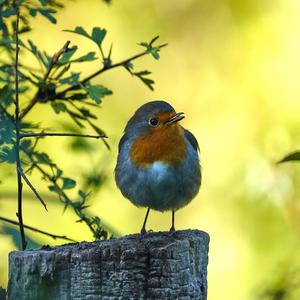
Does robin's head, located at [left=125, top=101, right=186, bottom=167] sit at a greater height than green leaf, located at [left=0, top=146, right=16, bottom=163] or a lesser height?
greater

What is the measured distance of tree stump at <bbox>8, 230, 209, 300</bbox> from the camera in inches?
118

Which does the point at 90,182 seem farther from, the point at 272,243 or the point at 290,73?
the point at 290,73

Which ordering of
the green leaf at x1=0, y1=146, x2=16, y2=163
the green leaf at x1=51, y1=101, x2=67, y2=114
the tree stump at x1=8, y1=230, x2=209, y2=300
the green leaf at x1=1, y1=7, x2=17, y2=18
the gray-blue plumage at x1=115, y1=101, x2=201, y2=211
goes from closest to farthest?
the tree stump at x1=8, y1=230, x2=209, y2=300
the green leaf at x1=0, y1=146, x2=16, y2=163
the green leaf at x1=1, y1=7, x2=17, y2=18
the green leaf at x1=51, y1=101, x2=67, y2=114
the gray-blue plumage at x1=115, y1=101, x2=201, y2=211

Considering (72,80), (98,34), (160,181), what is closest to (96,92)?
(72,80)

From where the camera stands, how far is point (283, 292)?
3.24 meters

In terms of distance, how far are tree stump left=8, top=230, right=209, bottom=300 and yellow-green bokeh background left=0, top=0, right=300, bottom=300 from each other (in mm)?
3024

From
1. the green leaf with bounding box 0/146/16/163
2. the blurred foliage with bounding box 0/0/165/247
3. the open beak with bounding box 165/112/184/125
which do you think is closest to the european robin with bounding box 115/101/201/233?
the open beak with bounding box 165/112/184/125

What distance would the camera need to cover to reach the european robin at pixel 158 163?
4461mm

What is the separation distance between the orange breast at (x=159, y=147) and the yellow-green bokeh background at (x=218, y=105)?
162cm

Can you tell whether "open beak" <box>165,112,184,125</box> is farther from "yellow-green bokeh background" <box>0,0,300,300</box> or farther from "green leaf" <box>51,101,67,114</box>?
"yellow-green bokeh background" <box>0,0,300,300</box>

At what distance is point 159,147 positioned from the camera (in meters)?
4.56

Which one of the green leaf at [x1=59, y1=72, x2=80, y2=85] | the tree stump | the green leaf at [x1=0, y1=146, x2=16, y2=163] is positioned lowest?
the tree stump

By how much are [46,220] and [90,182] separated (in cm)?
239

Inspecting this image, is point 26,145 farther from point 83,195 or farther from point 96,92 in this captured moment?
point 96,92
